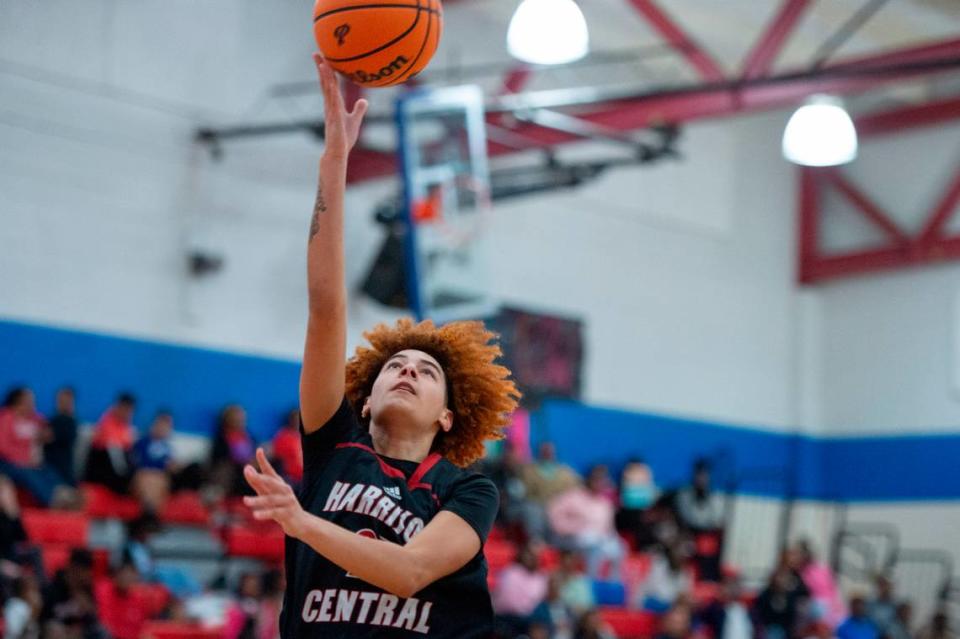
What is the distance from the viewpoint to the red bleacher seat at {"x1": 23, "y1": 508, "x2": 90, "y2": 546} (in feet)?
36.7

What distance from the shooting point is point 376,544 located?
3.12 metres

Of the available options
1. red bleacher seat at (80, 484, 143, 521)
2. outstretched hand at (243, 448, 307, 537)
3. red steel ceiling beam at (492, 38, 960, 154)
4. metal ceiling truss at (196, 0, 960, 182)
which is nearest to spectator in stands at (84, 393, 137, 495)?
red bleacher seat at (80, 484, 143, 521)

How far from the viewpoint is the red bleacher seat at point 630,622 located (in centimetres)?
1377

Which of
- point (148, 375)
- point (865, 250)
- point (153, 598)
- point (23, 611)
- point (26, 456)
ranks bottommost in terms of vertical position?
point (23, 611)

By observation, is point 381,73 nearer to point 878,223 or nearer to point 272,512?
point 272,512

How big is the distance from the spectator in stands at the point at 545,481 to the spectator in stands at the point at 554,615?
1.79 meters

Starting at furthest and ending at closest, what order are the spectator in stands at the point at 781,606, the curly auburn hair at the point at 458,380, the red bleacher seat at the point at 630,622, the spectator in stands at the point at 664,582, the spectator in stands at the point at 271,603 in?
the spectator in stands at the point at 781,606 < the spectator in stands at the point at 664,582 < the red bleacher seat at the point at 630,622 < the spectator in stands at the point at 271,603 < the curly auburn hair at the point at 458,380

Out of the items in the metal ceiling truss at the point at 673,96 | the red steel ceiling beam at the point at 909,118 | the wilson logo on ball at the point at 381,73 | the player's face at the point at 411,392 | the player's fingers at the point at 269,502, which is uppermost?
the red steel ceiling beam at the point at 909,118

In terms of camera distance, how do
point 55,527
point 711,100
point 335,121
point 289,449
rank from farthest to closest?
point 711,100
point 289,449
point 55,527
point 335,121

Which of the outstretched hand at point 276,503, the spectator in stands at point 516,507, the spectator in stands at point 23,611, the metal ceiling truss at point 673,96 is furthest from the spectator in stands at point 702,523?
the outstretched hand at point 276,503

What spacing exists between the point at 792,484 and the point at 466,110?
32.2 feet

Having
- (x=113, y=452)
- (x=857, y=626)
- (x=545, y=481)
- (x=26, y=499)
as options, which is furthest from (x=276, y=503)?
(x=857, y=626)

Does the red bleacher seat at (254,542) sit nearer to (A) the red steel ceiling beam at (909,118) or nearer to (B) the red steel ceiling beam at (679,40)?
(B) the red steel ceiling beam at (679,40)

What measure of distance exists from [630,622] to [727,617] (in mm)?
1101
